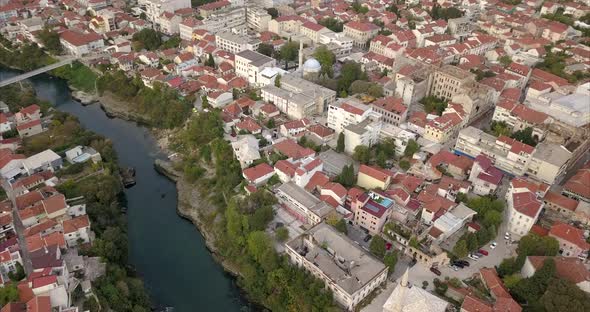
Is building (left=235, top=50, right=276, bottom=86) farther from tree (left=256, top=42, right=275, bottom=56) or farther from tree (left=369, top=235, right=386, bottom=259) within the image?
tree (left=369, top=235, right=386, bottom=259)

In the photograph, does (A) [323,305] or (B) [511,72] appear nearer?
(A) [323,305]

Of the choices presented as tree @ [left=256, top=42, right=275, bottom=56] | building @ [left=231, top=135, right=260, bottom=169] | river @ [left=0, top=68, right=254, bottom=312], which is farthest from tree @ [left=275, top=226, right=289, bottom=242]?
tree @ [left=256, top=42, right=275, bottom=56]

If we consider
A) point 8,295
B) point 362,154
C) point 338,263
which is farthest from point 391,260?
point 8,295

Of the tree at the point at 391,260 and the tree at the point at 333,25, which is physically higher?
the tree at the point at 333,25

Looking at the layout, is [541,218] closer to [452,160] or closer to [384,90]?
[452,160]

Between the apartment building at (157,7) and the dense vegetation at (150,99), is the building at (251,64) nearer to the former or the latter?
the dense vegetation at (150,99)

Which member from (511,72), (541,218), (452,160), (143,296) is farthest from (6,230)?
(511,72)

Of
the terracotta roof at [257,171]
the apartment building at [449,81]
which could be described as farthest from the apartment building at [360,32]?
the terracotta roof at [257,171]
